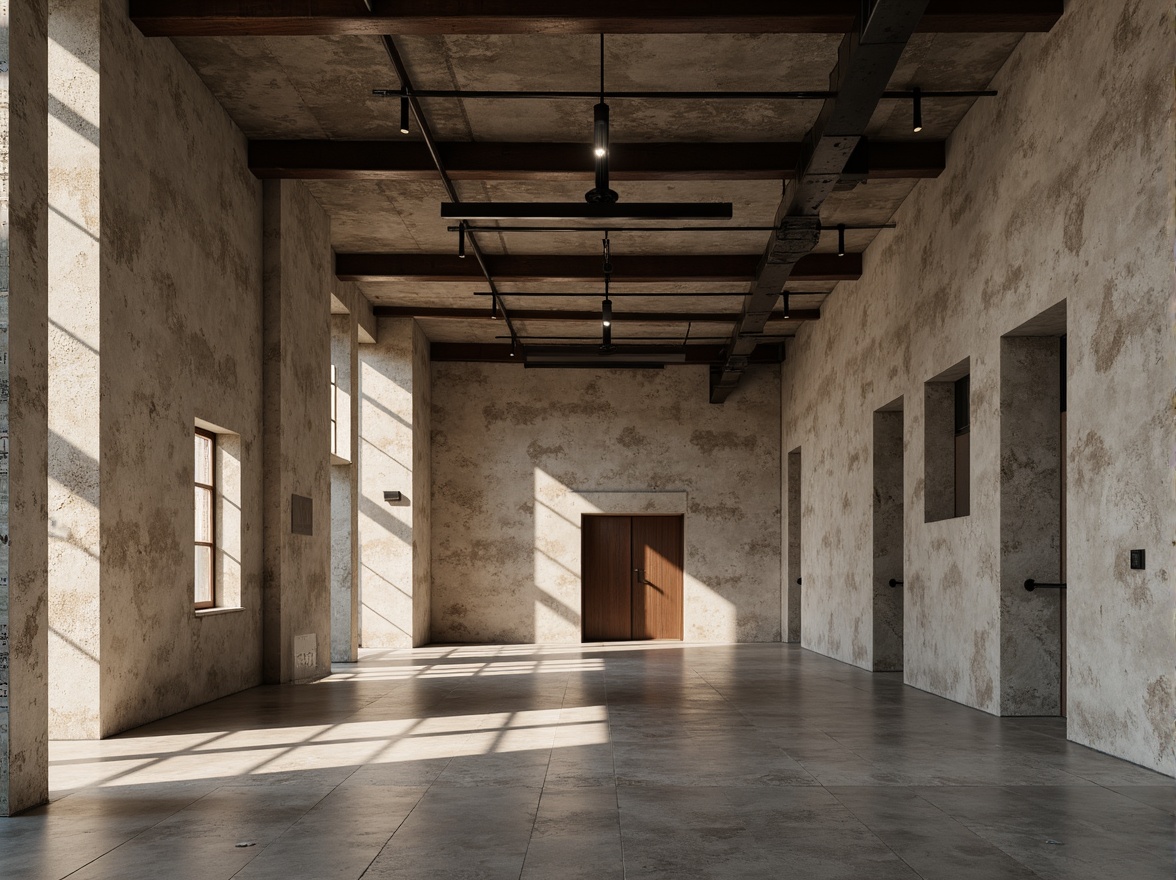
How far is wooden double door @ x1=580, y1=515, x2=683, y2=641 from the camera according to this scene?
20.5 metres

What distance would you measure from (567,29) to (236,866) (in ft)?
18.6

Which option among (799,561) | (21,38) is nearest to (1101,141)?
(21,38)

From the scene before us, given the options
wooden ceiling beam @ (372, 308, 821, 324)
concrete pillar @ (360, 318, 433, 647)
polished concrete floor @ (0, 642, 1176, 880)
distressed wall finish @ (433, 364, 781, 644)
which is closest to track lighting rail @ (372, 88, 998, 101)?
polished concrete floor @ (0, 642, 1176, 880)

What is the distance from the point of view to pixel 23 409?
5414 mm

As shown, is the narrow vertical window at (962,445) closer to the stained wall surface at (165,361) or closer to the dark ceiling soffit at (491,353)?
the stained wall surface at (165,361)

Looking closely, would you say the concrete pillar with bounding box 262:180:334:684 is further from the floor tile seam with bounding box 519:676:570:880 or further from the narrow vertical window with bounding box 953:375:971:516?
the narrow vertical window with bounding box 953:375:971:516

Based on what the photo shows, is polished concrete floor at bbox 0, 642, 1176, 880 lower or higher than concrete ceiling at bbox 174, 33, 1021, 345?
lower

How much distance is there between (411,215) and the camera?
1297 centimetres

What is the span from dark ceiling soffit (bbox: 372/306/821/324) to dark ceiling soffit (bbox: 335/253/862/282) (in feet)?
8.16

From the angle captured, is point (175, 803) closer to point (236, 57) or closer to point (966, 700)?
point (236, 57)

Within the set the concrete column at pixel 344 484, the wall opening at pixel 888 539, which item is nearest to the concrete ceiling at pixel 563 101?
the wall opening at pixel 888 539

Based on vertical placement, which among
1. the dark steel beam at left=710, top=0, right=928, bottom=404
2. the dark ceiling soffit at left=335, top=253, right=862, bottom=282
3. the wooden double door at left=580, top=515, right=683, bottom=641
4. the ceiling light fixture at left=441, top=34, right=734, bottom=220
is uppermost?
the dark ceiling soffit at left=335, top=253, right=862, bottom=282

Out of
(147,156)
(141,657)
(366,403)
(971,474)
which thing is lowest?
(141,657)

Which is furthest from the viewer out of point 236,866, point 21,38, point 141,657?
point 141,657
